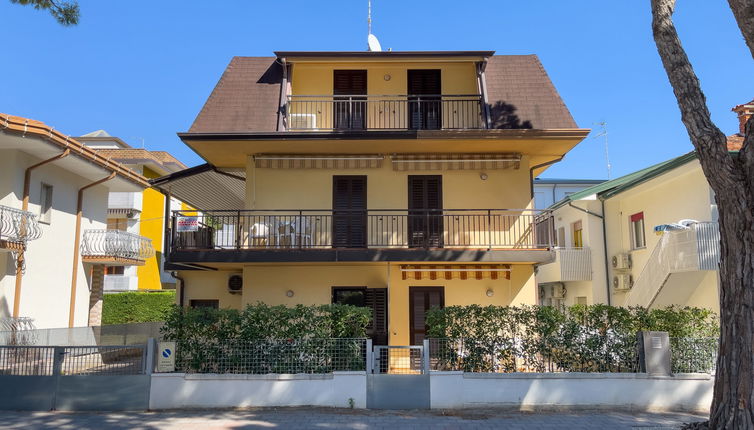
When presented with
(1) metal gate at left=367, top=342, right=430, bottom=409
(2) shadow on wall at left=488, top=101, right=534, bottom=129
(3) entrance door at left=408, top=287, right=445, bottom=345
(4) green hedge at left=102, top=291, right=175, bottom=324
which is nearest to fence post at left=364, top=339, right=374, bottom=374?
(1) metal gate at left=367, top=342, right=430, bottom=409

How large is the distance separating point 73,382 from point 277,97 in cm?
841

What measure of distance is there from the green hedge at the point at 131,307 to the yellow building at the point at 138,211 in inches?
90.0

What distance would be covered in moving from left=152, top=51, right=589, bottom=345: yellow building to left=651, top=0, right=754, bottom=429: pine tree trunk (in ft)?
19.4

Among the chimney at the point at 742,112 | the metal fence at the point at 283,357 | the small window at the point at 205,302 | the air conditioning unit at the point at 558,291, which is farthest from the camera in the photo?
the air conditioning unit at the point at 558,291

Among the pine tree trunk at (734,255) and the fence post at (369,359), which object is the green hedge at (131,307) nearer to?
the fence post at (369,359)

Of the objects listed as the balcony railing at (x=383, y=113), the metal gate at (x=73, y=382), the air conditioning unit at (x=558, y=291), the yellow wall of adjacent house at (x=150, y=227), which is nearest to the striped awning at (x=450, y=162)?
the balcony railing at (x=383, y=113)

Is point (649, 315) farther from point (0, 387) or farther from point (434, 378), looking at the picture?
point (0, 387)

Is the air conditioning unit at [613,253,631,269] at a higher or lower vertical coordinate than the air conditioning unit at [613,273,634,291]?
higher

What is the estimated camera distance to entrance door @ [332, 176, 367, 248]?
13.8 metres

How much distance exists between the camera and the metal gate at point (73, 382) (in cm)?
952

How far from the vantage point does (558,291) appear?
2416cm

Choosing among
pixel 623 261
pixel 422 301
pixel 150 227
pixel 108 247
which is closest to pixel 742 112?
pixel 623 261

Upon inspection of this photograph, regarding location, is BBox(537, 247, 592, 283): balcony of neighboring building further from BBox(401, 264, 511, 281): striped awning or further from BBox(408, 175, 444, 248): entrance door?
BBox(408, 175, 444, 248): entrance door

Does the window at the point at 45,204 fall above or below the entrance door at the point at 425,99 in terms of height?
below
